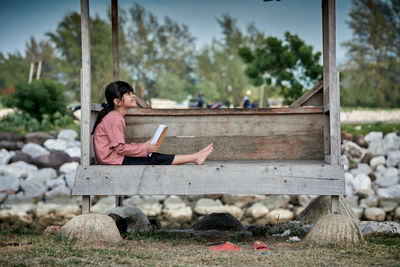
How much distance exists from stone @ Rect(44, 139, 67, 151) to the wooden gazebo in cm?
822

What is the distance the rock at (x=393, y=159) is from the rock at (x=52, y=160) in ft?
30.2

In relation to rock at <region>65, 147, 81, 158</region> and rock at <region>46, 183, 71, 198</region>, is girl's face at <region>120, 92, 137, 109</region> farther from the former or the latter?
rock at <region>65, 147, 81, 158</region>

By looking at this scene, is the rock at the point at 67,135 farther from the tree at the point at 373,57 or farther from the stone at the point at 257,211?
the tree at the point at 373,57

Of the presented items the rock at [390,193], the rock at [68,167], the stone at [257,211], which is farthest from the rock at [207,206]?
the rock at [390,193]

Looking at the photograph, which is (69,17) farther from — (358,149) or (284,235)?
(284,235)

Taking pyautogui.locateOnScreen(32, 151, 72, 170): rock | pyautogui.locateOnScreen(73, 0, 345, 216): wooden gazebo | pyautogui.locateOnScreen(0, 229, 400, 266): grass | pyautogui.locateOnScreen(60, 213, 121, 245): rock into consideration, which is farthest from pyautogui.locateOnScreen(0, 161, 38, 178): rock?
pyautogui.locateOnScreen(60, 213, 121, 245): rock

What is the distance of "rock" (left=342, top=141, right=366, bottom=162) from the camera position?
15.3m

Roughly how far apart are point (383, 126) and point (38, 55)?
80.8 ft

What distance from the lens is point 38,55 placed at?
112 ft

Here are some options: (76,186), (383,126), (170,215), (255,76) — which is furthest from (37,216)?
(383,126)

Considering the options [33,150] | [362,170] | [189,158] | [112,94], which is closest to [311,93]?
[189,158]

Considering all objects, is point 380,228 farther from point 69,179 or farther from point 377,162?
point 69,179

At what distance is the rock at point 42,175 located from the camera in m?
13.5

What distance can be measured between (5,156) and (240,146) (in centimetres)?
978
